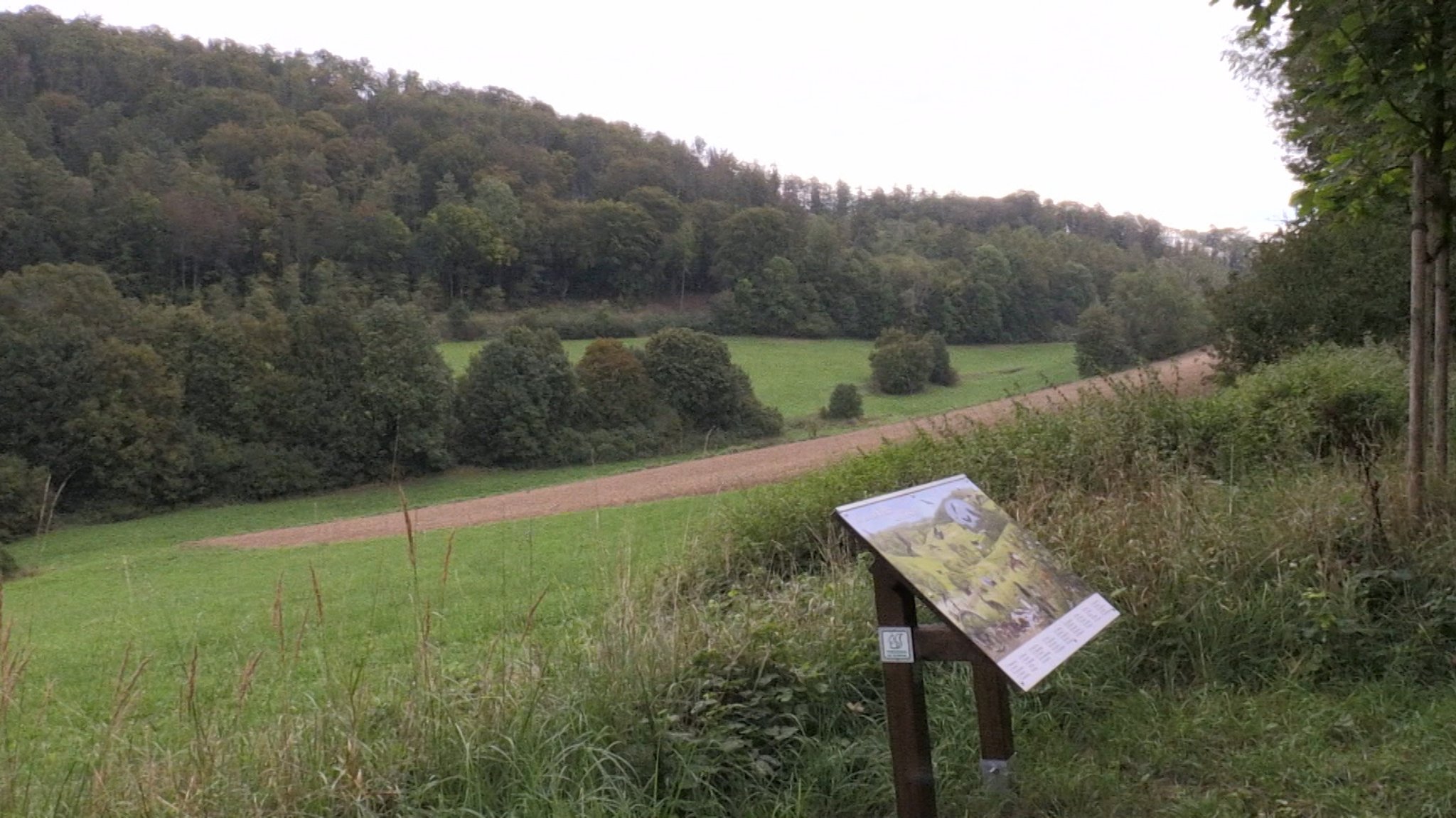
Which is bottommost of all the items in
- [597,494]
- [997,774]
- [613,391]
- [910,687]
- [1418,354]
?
[597,494]

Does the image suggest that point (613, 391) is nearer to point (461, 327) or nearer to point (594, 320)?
point (594, 320)

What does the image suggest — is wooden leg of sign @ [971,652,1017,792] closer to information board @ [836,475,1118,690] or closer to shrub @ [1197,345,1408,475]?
information board @ [836,475,1118,690]

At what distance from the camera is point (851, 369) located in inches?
2467

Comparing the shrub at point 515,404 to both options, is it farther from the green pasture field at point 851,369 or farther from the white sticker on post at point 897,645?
the white sticker on post at point 897,645

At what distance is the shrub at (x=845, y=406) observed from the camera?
4828 cm

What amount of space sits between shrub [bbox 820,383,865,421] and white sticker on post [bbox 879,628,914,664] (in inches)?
1771

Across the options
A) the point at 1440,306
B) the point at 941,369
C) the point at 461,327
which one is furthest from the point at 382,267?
the point at 1440,306

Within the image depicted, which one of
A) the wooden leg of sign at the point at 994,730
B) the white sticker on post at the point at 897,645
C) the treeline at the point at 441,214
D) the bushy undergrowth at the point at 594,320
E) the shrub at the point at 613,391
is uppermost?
the treeline at the point at 441,214

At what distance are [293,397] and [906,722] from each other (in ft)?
161

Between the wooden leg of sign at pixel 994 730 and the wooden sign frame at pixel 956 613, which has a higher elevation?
the wooden sign frame at pixel 956 613

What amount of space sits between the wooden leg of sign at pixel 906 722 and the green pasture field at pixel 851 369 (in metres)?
41.0

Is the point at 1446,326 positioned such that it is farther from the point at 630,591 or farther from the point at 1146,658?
the point at 630,591

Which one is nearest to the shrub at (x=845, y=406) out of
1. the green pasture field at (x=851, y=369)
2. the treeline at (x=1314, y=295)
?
the green pasture field at (x=851, y=369)

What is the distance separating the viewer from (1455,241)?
5656mm
